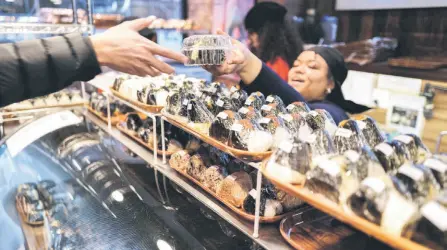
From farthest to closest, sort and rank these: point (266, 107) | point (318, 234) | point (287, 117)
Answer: point (266, 107) → point (287, 117) → point (318, 234)

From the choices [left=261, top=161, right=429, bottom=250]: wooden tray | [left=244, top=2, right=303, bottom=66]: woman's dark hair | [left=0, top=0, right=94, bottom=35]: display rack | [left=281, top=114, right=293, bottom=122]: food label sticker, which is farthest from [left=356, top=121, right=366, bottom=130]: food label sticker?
[left=0, top=0, right=94, bottom=35]: display rack

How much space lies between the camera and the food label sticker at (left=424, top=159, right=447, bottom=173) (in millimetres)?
765

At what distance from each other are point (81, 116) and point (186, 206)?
4.65 feet

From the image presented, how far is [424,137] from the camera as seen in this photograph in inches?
111

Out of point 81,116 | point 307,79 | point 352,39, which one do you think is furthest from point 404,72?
point 81,116

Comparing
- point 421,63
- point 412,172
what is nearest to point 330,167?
point 412,172

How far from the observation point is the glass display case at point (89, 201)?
113 centimetres

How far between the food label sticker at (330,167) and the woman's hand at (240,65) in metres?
0.77

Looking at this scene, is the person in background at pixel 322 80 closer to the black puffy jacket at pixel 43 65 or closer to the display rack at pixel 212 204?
the display rack at pixel 212 204

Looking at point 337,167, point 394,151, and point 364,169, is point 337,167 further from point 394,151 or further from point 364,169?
point 394,151

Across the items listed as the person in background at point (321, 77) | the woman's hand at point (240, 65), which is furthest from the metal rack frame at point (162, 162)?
the person in background at point (321, 77)

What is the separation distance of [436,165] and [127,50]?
32.7 inches

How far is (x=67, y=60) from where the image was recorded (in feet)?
3.08

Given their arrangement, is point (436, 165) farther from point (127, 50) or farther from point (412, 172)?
point (127, 50)
